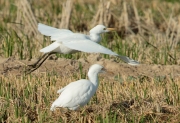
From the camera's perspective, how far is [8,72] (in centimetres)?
866

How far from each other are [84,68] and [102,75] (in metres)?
0.31

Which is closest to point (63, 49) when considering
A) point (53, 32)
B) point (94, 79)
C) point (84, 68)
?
point (53, 32)

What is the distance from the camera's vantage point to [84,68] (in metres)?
8.81

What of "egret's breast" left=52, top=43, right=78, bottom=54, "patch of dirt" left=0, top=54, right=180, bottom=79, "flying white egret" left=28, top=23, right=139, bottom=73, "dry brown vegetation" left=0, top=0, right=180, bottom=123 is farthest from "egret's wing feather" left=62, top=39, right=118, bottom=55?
"patch of dirt" left=0, top=54, right=180, bottom=79

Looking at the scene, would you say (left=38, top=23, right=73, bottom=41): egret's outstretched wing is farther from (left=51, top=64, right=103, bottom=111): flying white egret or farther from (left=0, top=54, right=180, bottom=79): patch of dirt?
(left=51, top=64, right=103, bottom=111): flying white egret

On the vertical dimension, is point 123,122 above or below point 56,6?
below

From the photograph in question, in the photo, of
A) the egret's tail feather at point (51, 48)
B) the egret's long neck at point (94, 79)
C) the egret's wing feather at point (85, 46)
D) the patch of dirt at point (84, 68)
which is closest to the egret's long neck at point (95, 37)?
the egret's tail feather at point (51, 48)

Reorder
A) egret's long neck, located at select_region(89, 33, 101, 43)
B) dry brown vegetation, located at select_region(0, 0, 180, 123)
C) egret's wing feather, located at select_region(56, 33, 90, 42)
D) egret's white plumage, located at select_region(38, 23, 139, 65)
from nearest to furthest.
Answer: dry brown vegetation, located at select_region(0, 0, 180, 123) < egret's white plumage, located at select_region(38, 23, 139, 65) < egret's wing feather, located at select_region(56, 33, 90, 42) < egret's long neck, located at select_region(89, 33, 101, 43)

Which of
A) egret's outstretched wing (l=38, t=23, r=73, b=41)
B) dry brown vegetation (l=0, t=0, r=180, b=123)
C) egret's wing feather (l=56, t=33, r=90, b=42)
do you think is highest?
egret's outstretched wing (l=38, t=23, r=73, b=41)

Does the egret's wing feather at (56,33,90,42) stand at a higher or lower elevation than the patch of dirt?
higher

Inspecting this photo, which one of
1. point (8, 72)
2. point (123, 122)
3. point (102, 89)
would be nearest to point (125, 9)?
point (8, 72)

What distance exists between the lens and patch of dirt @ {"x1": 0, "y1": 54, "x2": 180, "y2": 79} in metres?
8.67

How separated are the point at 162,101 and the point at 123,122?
89 centimetres

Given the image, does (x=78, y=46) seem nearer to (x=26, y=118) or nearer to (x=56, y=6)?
(x=26, y=118)
